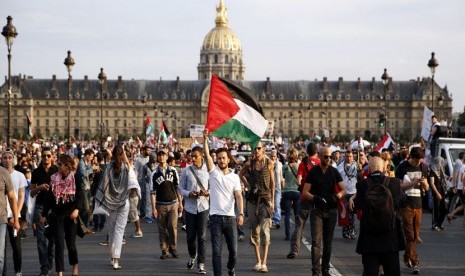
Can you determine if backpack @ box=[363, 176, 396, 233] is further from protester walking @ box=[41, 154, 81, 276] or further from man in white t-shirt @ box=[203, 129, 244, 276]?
protester walking @ box=[41, 154, 81, 276]

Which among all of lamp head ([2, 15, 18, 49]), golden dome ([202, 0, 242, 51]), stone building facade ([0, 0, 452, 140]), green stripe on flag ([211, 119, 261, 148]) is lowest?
stone building facade ([0, 0, 452, 140])

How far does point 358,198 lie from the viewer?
8.88 metres

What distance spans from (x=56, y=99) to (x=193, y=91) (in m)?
20.6

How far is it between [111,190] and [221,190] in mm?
1810

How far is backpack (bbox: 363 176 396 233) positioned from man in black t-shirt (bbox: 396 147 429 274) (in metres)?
2.47

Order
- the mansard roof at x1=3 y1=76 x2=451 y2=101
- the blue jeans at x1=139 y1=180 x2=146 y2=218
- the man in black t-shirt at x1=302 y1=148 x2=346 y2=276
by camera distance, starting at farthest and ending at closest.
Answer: the mansard roof at x1=3 y1=76 x2=451 y2=101, the blue jeans at x1=139 y1=180 x2=146 y2=218, the man in black t-shirt at x1=302 y1=148 x2=346 y2=276

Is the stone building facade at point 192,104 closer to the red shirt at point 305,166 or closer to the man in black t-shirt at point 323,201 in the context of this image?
the red shirt at point 305,166

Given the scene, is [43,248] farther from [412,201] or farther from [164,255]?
[412,201]

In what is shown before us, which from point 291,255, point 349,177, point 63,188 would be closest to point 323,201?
point 291,255

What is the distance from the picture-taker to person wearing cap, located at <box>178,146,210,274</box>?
1157 centimetres

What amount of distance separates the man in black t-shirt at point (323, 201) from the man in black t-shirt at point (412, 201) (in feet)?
3.26

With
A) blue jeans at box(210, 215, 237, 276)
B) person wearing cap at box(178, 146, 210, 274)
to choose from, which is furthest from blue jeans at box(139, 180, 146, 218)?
blue jeans at box(210, 215, 237, 276)

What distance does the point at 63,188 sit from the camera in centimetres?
1058

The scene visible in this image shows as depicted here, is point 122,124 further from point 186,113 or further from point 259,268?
point 259,268
